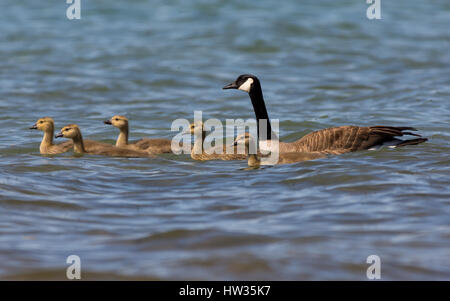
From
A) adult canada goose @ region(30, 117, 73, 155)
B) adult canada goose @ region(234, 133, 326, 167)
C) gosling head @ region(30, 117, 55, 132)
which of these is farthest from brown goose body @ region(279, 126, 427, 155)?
gosling head @ region(30, 117, 55, 132)

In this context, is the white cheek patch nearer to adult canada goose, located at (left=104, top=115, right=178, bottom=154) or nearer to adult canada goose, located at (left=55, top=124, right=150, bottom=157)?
adult canada goose, located at (left=104, top=115, right=178, bottom=154)

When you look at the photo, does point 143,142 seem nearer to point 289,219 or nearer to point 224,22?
point 289,219

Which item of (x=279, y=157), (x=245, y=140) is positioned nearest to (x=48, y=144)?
(x=245, y=140)

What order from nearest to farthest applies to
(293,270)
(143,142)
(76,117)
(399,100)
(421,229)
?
(293,270) → (421,229) → (143,142) → (76,117) → (399,100)

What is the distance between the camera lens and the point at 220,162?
10.4 metres

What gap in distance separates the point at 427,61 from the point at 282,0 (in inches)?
437

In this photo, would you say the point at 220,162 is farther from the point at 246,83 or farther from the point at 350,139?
the point at 350,139

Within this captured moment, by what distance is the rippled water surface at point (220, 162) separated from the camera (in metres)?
6.09

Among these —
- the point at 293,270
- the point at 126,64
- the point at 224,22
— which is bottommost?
the point at 293,270

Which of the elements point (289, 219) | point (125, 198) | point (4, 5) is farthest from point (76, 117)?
point (4, 5)

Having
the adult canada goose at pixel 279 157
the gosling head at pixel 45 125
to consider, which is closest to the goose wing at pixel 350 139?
the adult canada goose at pixel 279 157

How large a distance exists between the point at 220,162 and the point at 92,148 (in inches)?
76.4

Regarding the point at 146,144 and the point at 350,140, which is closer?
the point at 350,140

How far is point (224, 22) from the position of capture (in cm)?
2555
